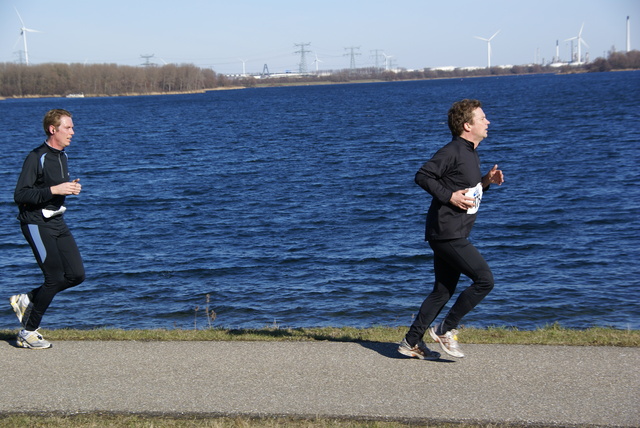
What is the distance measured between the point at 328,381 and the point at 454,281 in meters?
1.40

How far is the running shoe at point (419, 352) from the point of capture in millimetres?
6340

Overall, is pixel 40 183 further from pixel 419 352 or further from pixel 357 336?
pixel 419 352

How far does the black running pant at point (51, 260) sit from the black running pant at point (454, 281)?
3.08 metres

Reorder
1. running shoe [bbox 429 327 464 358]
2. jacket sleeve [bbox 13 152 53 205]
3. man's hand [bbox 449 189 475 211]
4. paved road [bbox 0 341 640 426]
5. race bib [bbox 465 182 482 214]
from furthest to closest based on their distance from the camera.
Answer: jacket sleeve [bbox 13 152 53 205] → running shoe [bbox 429 327 464 358] → race bib [bbox 465 182 482 214] → man's hand [bbox 449 189 475 211] → paved road [bbox 0 341 640 426]

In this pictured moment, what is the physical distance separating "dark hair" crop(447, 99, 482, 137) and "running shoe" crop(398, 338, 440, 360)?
1.82m

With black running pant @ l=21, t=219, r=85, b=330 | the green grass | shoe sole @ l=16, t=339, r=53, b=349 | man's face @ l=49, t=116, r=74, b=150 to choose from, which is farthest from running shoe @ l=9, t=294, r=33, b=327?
the green grass

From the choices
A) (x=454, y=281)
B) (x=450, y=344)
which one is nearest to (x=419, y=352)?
(x=450, y=344)

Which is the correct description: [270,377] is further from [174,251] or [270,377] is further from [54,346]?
[174,251]

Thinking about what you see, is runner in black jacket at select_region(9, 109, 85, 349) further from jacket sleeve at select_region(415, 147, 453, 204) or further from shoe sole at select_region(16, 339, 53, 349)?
jacket sleeve at select_region(415, 147, 453, 204)

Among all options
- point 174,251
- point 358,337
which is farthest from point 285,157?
point 358,337

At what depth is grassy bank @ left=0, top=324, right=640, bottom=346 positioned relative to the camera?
22.5ft

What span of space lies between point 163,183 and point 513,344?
27754 millimetres

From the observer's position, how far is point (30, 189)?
645 centimetres

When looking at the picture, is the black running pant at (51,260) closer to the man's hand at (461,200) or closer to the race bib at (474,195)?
the man's hand at (461,200)
